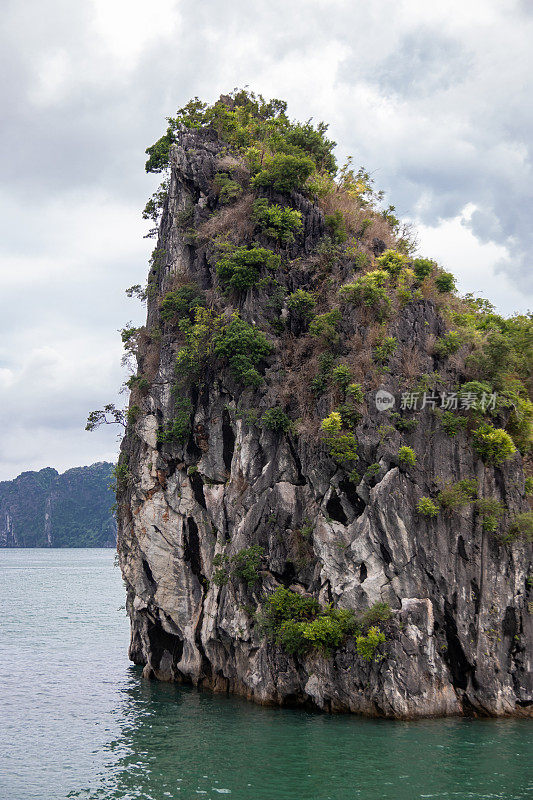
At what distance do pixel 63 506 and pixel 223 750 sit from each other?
16368 cm

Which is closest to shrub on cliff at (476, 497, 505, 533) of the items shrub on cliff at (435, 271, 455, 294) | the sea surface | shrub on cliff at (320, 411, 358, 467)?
shrub on cliff at (320, 411, 358, 467)

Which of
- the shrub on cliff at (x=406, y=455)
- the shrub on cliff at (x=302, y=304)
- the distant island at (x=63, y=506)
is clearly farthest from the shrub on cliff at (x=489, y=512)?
the distant island at (x=63, y=506)

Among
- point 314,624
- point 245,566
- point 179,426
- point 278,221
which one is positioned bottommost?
point 314,624

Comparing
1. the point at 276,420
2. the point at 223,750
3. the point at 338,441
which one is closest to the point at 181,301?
the point at 276,420

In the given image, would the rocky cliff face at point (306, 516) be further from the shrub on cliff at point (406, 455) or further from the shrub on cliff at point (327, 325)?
the shrub on cliff at point (406, 455)

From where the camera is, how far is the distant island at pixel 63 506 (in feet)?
552

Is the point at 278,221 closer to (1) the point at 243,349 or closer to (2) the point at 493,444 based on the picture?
(1) the point at 243,349

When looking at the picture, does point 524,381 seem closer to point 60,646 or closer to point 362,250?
point 362,250

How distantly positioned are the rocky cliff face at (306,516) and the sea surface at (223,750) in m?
1.29

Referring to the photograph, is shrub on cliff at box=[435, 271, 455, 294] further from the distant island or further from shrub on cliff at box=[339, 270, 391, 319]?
the distant island

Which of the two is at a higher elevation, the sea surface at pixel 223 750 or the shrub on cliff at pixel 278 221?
the shrub on cliff at pixel 278 221

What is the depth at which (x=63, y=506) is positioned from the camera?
6673 inches

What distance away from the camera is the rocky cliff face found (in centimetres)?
1845

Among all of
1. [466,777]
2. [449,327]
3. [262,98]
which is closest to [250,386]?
[449,327]
